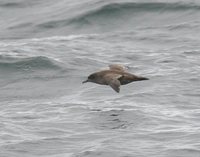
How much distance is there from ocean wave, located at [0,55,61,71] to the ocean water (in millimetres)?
24

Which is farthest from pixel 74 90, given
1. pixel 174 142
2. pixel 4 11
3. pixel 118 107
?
pixel 4 11

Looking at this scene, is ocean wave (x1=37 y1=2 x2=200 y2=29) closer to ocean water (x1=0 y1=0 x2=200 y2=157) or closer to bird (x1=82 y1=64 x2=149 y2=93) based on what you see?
ocean water (x1=0 y1=0 x2=200 y2=157)

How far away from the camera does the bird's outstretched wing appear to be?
16703 mm

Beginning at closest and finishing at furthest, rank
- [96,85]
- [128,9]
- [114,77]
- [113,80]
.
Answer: [113,80], [114,77], [96,85], [128,9]

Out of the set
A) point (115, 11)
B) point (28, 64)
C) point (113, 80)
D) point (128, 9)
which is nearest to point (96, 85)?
point (28, 64)

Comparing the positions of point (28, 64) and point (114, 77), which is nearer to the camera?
point (114, 77)

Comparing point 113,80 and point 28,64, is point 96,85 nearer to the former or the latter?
point 28,64

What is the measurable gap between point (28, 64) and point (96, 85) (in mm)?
2698

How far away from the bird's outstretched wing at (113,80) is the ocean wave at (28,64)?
4.88m

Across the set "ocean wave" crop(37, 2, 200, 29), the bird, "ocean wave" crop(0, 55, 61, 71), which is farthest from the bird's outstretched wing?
"ocean wave" crop(37, 2, 200, 29)

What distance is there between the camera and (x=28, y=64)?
882 inches

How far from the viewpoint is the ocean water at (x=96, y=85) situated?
51.9ft

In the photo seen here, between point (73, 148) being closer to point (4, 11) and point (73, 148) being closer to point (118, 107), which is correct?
point (118, 107)

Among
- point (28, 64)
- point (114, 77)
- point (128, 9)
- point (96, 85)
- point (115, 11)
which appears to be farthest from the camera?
point (128, 9)
